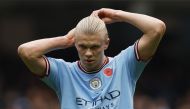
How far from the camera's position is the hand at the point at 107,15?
729cm

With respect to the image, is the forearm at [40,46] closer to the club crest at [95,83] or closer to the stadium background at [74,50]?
the club crest at [95,83]

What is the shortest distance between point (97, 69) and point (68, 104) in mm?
380

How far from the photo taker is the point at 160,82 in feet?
59.0

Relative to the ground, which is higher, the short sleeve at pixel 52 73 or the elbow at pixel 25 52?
the elbow at pixel 25 52

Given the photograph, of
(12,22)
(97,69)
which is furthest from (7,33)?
(97,69)

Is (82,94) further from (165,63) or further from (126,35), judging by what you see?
(165,63)

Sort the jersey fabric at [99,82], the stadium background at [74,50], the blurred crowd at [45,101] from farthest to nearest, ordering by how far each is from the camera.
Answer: the stadium background at [74,50] → the blurred crowd at [45,101] → the jersey fabric at [99,82]

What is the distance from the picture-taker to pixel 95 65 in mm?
7070

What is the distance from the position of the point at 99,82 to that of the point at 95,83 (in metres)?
0.03

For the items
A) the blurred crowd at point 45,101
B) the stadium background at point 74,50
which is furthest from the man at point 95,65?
the stadium background at point 74,50

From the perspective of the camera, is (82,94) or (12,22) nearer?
(82,94)

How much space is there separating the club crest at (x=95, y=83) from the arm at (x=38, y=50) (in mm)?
376

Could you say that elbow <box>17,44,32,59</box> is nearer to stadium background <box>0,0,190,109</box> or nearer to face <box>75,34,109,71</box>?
face <box>75,34,109,71</box>

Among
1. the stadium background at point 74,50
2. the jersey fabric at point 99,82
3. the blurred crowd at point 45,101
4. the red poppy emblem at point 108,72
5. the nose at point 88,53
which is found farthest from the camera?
the stadium background at point 74,50
